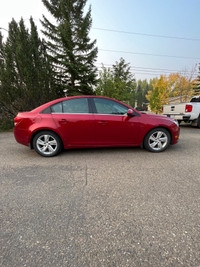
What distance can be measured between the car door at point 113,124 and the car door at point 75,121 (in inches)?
8.3

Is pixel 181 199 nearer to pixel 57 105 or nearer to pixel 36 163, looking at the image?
pixel 36 163

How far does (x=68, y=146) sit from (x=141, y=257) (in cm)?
267

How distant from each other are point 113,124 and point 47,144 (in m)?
→ 1.78

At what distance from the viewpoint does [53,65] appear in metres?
9.20

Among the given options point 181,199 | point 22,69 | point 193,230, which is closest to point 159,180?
point 181,199

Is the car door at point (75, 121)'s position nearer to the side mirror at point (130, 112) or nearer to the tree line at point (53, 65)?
the side mirror at point (130, 112)

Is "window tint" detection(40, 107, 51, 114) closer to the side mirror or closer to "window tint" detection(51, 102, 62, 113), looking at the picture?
"window tint" detection(51, 102, 62, 113)

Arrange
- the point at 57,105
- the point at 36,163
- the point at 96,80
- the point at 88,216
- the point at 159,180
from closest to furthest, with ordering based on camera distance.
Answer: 1. the point at 88,216
2. the point at 159,180
3. the point at 36,163
4. the point at 57,105
5. the point at 96,80

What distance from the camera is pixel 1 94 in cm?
668

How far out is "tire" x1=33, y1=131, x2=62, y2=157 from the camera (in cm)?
331

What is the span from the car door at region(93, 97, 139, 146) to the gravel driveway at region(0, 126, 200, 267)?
2.19 ft

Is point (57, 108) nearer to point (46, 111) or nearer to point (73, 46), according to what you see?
point (46, 111)

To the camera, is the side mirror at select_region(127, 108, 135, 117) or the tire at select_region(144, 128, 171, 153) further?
the tire at select_region(144, 128, 171, 153)

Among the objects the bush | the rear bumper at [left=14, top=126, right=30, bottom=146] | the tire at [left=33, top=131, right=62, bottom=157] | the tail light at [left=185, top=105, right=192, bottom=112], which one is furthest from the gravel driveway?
the bush
